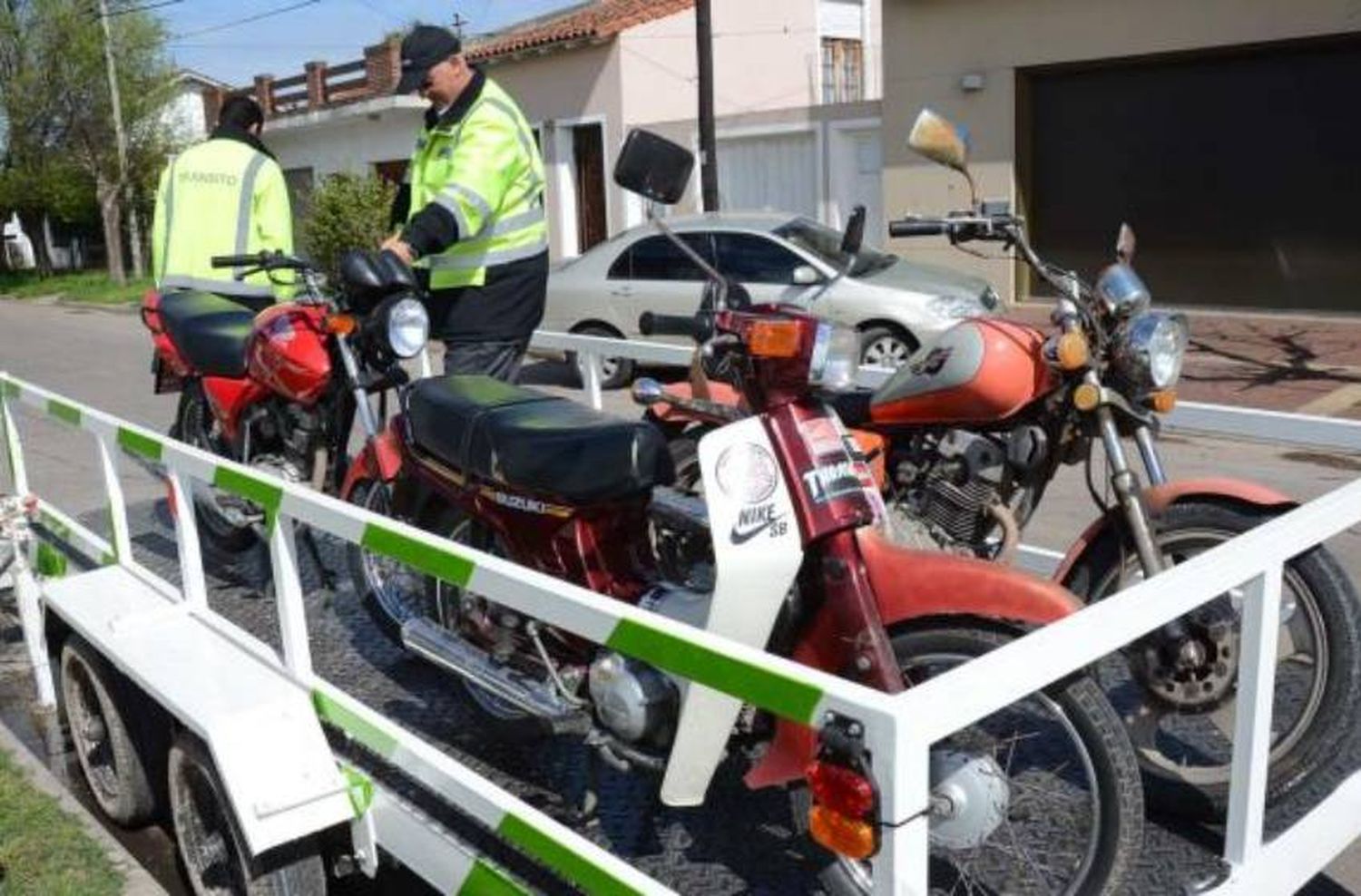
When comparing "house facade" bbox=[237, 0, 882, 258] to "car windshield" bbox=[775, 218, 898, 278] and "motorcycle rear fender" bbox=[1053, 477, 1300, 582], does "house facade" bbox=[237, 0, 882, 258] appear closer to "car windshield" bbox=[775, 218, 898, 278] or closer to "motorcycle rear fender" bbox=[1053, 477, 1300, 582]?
"car windshield" bbox=[775, 218, 898, 278]

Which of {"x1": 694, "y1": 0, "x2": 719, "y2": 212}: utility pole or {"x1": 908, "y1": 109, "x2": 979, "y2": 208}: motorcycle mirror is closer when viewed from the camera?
{"x1": 908, "y1": 109, "x2": 979, "y2": 208}: motorcycle mirror

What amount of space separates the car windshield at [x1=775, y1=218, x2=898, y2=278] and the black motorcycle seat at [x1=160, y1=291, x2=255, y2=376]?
19.4 feet

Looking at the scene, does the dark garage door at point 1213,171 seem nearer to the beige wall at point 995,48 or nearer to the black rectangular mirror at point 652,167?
the beige wall at point 995,48

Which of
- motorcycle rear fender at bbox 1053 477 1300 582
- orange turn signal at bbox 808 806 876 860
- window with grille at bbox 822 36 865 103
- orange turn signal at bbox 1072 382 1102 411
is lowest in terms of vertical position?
orange turn signal at bbox 808 806 876 860

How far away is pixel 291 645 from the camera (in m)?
2.76

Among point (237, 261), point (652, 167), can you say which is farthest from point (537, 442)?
point (237, 261)

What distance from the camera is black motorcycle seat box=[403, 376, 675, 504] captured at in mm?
2914

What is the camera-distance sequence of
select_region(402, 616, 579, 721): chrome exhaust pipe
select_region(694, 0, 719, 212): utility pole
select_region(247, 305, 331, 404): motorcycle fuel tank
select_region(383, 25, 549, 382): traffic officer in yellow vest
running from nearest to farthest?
select_region(402, 616, 579, 721): chrome exhaust pipe → select_region(383, 25, 549, 382): traffic officer in yellow vest → select_region(247, 305, 331, 404): motorcycle fuel tank → select_region(694, 0, 719, 212): utility pole

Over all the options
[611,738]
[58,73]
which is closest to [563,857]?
[611,738]

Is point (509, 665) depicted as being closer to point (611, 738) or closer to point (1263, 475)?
point (611, 738)

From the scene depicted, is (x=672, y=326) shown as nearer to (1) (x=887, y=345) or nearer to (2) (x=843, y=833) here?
(2) (x=843, y=833)

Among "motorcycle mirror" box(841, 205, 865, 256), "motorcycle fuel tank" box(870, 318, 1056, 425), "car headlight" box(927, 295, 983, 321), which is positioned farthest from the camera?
"car headlight" box(927, 295, 983, 321)

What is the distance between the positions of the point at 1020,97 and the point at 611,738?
13.1 metres

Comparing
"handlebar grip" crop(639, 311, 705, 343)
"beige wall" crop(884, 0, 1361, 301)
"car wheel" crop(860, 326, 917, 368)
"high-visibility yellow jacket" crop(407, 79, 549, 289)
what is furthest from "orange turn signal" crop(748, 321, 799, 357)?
"beige wall" crop(884, 0, 1361, 301)
